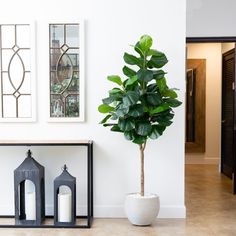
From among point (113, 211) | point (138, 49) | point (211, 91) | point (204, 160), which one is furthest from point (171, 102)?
point (204, 160)

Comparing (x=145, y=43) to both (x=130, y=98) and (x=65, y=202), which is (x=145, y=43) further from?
(x=65, y=202)

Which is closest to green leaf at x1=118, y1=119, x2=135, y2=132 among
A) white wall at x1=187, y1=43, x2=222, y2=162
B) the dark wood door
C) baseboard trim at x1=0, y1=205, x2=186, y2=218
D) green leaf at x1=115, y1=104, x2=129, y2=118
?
green leaf at x1=115, y1=104, x2=129, y2=118

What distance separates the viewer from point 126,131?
11.8 feet

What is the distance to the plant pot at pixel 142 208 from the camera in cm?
370

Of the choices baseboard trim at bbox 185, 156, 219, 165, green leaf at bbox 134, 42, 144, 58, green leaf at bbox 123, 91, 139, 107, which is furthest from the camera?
baseboard trim at bbox 185, 156, 219, 165

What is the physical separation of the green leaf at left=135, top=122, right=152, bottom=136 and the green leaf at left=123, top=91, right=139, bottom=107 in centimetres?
26

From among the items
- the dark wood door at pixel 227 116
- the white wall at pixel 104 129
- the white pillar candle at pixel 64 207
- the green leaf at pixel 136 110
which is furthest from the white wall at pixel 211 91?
the white pillar candle at pixel 64 207

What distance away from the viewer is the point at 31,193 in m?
3.90

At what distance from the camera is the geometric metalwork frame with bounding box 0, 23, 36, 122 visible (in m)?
4.06

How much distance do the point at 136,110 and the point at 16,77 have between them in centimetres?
147

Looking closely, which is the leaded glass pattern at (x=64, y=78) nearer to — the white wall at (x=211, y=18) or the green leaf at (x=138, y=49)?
the green leaf at (x=138, y=49)

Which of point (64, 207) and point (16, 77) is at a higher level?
point (16, 77)

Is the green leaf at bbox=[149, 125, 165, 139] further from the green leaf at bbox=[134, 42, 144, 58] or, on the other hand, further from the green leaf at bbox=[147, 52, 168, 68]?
the green leaf at bbox=[134, 42, 144, 58]

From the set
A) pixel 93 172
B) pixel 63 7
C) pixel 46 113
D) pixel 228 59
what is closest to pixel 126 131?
pixel 93 172
